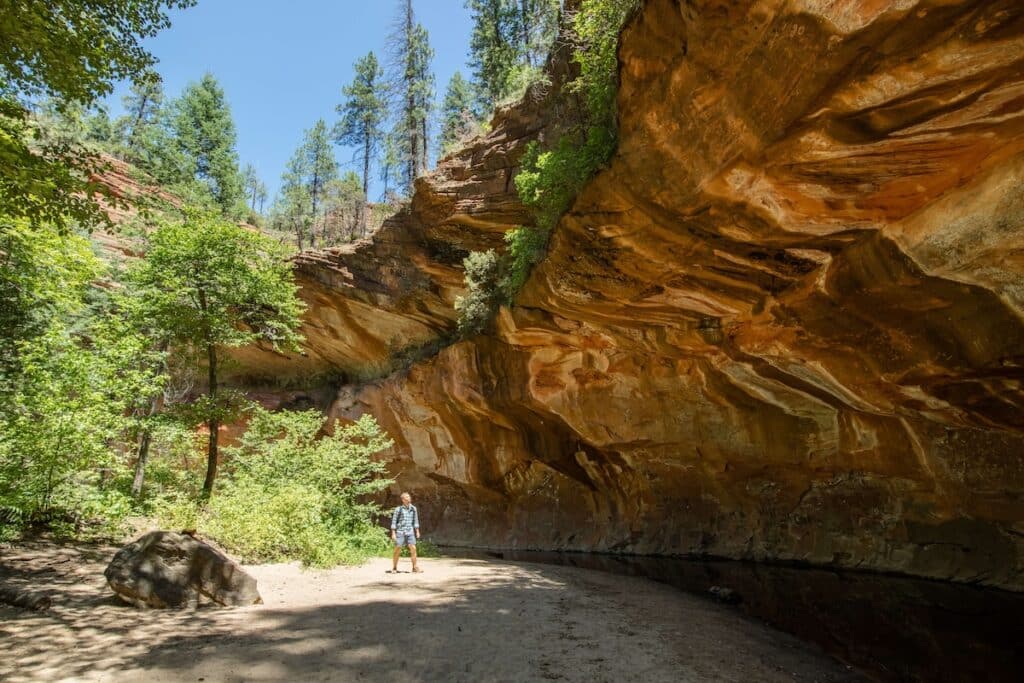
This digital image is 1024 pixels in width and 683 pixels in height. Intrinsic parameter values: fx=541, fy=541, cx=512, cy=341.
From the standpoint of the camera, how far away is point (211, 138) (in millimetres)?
27859

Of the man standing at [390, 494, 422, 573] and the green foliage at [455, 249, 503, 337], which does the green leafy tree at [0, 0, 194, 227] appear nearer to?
the man standing at [390, 494, 422, 573]

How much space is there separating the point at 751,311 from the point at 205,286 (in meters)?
11.0

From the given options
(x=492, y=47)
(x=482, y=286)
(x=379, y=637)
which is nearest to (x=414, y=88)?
(x=492, y=47)

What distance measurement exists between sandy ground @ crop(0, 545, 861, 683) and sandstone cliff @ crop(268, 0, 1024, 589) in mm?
4647

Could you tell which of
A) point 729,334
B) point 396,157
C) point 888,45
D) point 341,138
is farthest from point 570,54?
point 341,138

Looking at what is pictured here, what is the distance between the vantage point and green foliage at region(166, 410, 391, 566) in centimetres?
903

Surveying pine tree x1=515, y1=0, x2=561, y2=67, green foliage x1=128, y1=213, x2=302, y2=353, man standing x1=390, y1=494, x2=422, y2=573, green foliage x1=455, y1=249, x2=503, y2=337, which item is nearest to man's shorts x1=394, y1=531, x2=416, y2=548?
man standing x1=390, y1=494, x2=422, y2=573

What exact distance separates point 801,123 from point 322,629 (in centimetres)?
673

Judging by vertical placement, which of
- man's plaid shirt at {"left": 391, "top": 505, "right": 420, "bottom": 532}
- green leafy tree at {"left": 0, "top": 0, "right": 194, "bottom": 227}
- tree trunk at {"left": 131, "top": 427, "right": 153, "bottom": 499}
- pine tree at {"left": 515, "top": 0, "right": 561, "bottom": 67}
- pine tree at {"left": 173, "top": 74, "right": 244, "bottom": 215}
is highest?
pine tree at {"left": 173, "top": 74, "right": 244, "bottom": 215}

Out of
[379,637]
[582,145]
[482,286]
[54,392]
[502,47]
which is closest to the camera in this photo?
[379,637]

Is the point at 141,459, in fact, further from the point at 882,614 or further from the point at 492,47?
the point at 492,47

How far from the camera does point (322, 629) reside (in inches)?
197

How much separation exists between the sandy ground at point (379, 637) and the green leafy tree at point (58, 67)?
416 cm

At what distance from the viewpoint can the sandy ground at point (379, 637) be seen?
3992 mm
